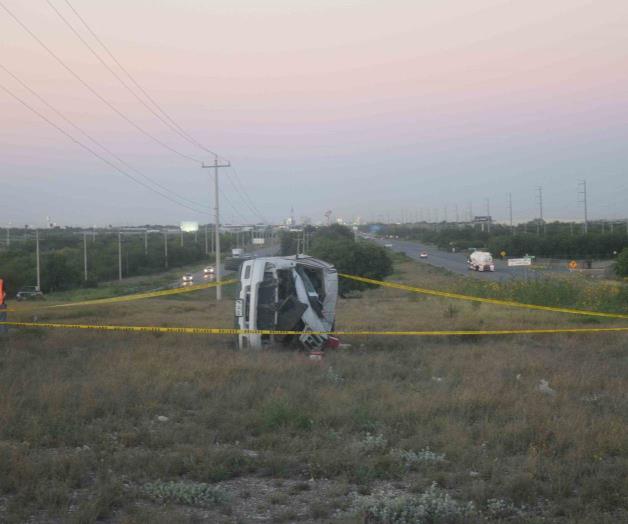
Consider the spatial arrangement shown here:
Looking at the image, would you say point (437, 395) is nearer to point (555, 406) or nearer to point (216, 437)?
point (555, 406)

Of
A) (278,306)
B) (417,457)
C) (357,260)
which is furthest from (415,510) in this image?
(357,260)

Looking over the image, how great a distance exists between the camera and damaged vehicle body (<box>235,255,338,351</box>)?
1670 cm

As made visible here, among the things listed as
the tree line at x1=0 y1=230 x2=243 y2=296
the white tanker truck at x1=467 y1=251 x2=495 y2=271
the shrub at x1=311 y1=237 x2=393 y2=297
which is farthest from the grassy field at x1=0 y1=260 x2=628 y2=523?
the white tanker truck at x1=467 y1=251 x2=495 y2=271

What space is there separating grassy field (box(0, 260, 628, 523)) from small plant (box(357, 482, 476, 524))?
1 centimetres

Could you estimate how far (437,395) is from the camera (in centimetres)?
1055

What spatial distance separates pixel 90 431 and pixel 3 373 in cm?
403

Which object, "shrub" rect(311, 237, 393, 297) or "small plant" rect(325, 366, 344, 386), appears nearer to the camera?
"small plant" rect(325, 366, 344, 386)

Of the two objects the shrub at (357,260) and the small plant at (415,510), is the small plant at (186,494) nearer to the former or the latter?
the small plant at (415,510)

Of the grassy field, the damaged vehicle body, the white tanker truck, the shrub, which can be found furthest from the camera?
the white tanker truck

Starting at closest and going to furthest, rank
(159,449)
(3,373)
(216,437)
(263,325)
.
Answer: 1. (159,449)
2. (216,437)
3. (3,373)
4. (263,325)

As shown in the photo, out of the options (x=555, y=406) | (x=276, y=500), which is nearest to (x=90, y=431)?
(x=276, y=500)

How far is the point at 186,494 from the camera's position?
21.2ft

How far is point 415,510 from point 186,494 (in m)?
1.85

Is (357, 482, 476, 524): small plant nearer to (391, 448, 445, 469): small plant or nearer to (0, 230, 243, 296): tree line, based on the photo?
(391, 448, 445, 469): small plant
